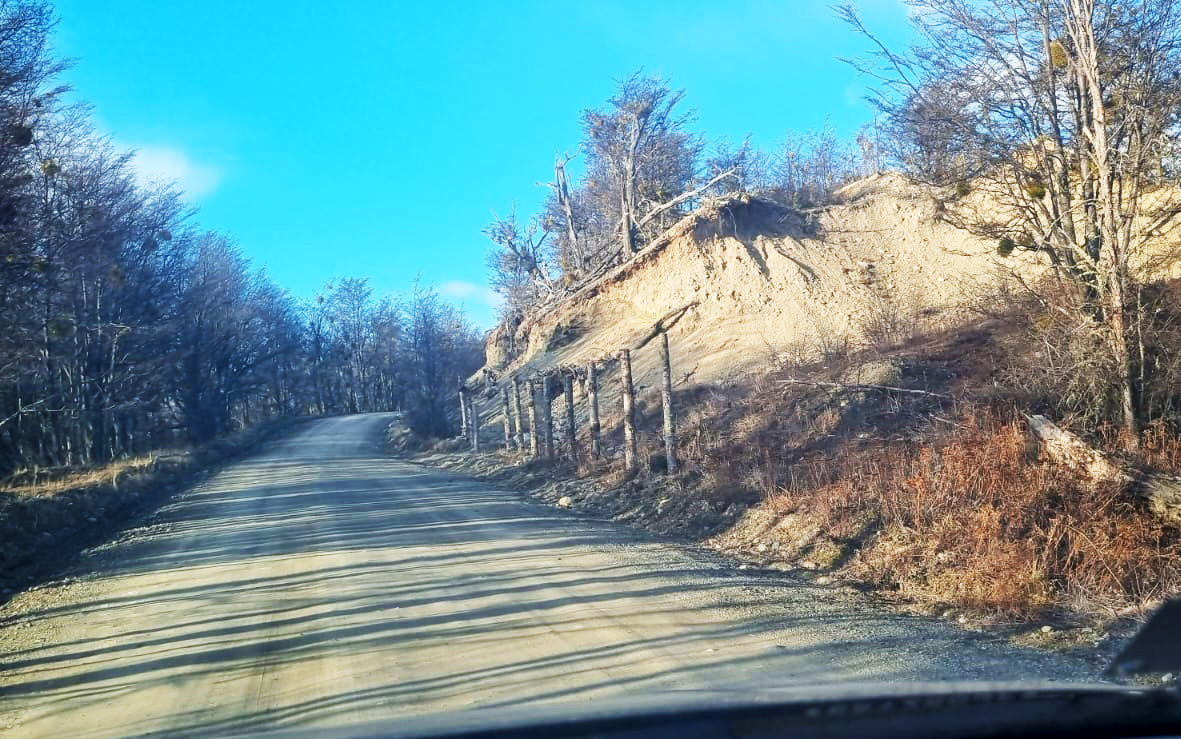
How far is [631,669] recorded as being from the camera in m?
6.57

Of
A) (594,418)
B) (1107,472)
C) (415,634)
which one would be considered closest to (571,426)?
(594,418)

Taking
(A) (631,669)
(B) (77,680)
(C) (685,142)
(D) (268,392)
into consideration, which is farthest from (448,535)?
(D) (268,392)

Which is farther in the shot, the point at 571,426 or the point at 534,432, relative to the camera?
the point at 534,432

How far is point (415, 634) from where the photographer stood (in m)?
7.94

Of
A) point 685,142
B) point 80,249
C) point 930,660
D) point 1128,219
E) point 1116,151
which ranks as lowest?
point 930,660

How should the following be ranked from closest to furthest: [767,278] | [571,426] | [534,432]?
1. [571,426]
2. [534,432]
3. [767,278]

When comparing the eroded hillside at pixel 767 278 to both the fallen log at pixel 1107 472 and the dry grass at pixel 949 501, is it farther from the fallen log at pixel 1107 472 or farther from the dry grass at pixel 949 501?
the fallen log at pixel 1107 472

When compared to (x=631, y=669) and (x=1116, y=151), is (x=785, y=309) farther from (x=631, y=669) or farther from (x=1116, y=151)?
(x=631, y=669)

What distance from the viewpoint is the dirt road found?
247 inches

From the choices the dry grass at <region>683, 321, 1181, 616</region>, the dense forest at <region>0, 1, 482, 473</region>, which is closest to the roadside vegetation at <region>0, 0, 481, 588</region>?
the dense forest at <region>0, 1, 482, 473</region>

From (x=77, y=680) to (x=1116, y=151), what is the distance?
40.9 feet

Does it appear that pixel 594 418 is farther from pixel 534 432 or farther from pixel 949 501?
pixel 949 501

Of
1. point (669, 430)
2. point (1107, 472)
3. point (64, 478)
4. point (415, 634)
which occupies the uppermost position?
point (669, 430)

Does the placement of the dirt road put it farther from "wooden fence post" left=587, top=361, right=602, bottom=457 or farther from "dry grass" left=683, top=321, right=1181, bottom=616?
"wooden fence post" left=587, top=361, right=602, bottom=457
